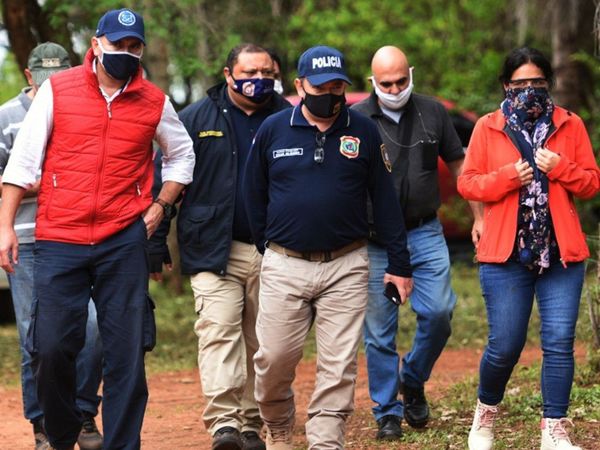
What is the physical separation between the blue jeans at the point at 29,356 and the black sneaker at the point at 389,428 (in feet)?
5.73

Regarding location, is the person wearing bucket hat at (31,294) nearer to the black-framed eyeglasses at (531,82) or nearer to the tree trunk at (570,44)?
the black-framed eyeglasses at (531,82)

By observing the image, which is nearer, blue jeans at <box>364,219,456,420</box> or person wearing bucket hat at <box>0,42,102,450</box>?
person wearing bucket hat at <box>0,42,102,450</box>

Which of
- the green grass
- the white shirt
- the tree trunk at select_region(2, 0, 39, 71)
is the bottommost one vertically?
the green grass

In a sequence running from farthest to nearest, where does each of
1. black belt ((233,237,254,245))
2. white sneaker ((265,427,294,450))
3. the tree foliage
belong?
1. the tree foliage
2. black belt ((233,237,254,245))
3. white sneaker ((265,427,294,450))

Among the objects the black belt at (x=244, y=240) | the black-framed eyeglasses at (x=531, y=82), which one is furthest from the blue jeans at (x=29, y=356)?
the black-framed eyeglasses at (x=531, y=82)

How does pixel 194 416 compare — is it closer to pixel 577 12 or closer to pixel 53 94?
pixel 53 94

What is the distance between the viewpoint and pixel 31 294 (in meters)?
7.39

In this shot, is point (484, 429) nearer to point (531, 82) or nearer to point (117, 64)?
point (531, 82)

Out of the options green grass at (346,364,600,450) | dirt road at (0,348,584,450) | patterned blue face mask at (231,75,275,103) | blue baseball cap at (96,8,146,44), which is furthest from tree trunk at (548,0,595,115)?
blue baseball cap at (96,8,146,44)

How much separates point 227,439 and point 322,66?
2.30m

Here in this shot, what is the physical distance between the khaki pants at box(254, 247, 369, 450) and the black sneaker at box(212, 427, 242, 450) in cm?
78

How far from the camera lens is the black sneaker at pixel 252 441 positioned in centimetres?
767

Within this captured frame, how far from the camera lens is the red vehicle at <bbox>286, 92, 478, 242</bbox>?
17.4 meters

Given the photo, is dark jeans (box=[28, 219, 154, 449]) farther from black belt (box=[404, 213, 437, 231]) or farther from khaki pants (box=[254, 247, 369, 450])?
black belt (box=[404, 213, 437, 231])
